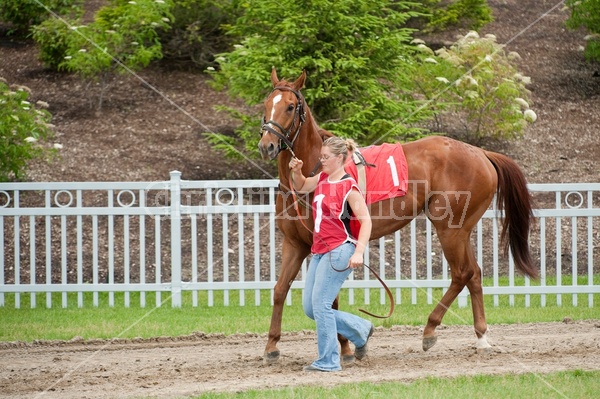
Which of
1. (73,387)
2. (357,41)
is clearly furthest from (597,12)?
(73,387)

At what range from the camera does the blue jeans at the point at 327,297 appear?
5.84 m

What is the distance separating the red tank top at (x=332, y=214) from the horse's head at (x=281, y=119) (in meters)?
0.50

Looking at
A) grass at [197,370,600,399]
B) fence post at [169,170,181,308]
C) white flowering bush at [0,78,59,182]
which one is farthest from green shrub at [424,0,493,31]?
grass at [197,370,600,399]

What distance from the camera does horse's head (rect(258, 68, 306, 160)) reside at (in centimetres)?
600

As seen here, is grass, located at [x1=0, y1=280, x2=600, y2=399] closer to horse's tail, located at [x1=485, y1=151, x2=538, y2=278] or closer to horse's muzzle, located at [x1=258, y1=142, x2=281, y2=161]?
horse's tail, located at [x1=485, y1=151, x2=538, y2=278]

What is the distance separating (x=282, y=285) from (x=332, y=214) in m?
0.92

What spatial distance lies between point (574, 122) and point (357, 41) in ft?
19.9

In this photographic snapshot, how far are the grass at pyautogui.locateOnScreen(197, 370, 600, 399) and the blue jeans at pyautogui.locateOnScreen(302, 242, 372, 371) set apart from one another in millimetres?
547

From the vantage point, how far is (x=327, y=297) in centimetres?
589

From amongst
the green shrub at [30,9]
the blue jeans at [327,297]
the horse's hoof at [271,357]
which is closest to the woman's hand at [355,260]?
the blue jeans at [327,297]

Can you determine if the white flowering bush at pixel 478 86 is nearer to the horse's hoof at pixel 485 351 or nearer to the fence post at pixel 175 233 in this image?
the fence post at pixel 175 233

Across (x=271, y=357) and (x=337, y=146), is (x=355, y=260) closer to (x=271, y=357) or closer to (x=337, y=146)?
(x=337, y=146)

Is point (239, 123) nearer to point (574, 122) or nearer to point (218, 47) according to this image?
point (218, 47)

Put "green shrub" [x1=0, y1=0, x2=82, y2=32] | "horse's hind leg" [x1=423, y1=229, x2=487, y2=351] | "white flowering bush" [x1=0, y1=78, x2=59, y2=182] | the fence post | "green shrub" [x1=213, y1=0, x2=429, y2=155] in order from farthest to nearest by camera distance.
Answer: "green shrub" [x1=0, y1=0, x2=82, y2=32]
"green shrub" [x1=213, y1=0, x2=429, y2=155]
"white flowering bush" [x1=0, y1=78, x2=59, y2=182]
the fence post
"horse's hind leg" [x1=423, y1=229, x2=487, y2=351]
